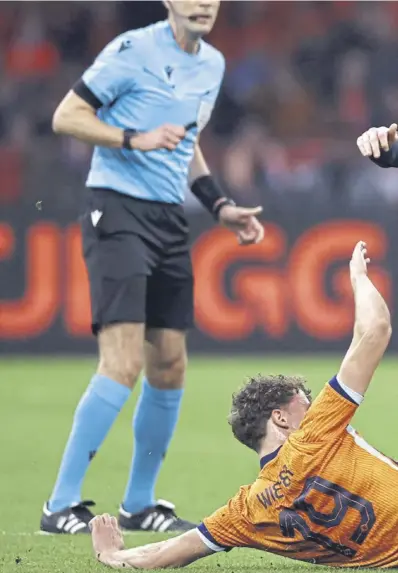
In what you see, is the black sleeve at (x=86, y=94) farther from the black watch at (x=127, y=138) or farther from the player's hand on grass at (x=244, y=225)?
the player's hand on grass at (x=244, y=225)

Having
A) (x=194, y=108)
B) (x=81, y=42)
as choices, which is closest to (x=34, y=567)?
(x=194, y=108)

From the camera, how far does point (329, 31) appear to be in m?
17.4

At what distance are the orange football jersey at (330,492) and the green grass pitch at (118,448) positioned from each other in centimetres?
27

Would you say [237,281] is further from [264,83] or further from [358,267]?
[358,267]

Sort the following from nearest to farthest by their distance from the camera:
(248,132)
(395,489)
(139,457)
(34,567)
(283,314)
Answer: (395,489) < (34,567) < (139,457) < (283,314) < (248,132)

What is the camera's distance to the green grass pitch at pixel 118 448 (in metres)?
5.29

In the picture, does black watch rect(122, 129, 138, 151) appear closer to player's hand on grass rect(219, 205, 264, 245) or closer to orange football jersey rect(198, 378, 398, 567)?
player's hand on grass rect(219, 205, 264, 245)

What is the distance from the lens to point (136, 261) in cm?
601

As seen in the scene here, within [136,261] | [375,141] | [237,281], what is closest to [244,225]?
[136,261]

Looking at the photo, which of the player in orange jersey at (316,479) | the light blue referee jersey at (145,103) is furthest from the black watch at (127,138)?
the player in orange jersey at (316,479)

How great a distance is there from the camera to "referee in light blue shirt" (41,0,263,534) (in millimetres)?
5887

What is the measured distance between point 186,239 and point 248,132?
9.43m

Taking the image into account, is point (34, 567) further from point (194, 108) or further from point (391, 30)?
point (391, 30)

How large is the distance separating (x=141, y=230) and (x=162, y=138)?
45 cm
